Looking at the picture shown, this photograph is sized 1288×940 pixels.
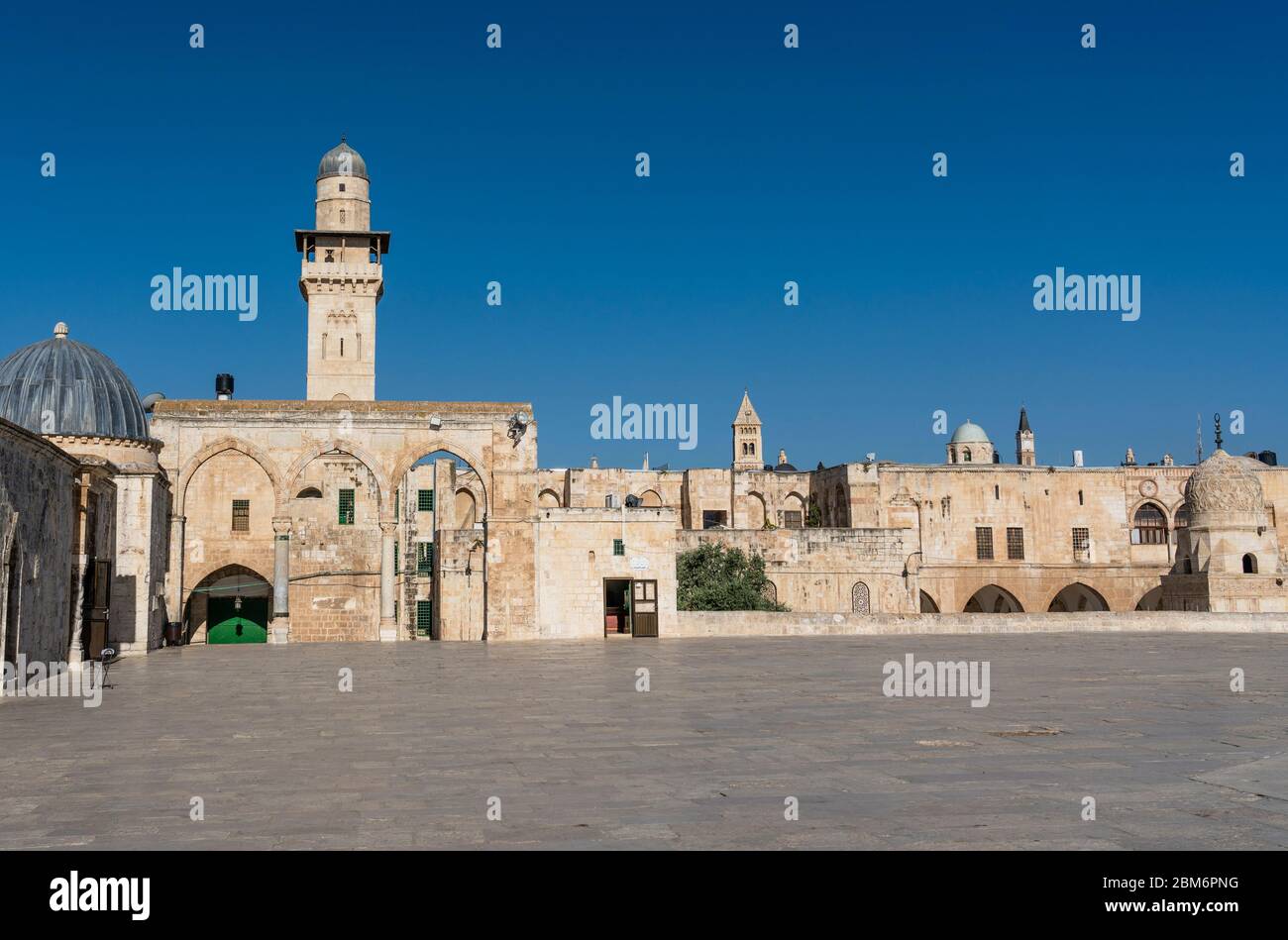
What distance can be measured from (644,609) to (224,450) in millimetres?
11612

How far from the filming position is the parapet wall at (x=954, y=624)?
27609mm

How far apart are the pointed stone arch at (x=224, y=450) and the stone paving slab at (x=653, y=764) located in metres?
12.4

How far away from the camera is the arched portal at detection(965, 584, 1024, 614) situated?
52875mm

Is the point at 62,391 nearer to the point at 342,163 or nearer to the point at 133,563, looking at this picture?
the point at 133,563

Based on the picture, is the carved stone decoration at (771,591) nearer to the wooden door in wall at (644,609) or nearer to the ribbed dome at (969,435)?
the wooden door in wall at (644,609)

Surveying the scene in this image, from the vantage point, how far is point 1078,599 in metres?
54.2

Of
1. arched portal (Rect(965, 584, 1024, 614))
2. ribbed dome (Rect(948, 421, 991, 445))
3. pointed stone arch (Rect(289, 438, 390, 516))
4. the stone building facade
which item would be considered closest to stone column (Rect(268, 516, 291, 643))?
pointed stone arch (Rect(289, 438, 390, 516))

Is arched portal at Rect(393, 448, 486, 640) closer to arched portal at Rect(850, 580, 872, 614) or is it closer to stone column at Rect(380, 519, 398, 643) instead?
stone column at Rect(380, 519, 398, 643)

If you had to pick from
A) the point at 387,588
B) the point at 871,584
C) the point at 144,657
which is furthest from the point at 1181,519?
the point at 144,657

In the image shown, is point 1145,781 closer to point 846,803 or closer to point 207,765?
point 846,803

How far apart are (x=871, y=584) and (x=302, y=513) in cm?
2210

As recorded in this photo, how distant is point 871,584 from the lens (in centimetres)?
4259
